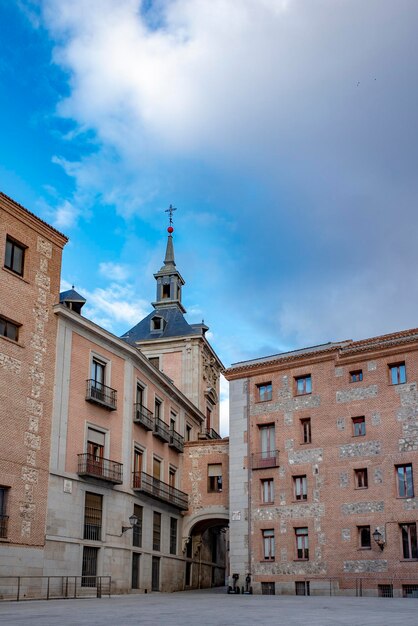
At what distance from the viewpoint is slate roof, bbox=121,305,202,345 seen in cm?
6059

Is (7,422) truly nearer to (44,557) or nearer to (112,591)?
(44,557)

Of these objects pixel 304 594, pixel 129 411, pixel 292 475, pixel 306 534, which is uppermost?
pixel 129 411

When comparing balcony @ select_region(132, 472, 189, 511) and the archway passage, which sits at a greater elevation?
balcony @ select_region(132, 472, 189, 511)

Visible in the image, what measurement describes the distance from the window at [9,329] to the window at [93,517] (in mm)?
8034

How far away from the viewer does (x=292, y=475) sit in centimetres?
3716

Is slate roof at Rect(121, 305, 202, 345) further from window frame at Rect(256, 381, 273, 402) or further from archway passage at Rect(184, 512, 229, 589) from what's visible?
window frame at Rect(256, 381, 273, 402)

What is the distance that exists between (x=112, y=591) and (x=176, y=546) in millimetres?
10088

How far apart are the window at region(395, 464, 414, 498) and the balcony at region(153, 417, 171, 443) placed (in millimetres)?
13327

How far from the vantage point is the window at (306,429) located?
37406 mm

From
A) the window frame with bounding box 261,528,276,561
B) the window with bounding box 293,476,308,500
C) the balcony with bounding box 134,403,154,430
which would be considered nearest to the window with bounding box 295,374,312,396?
the window with bounding box 293,476,308,500

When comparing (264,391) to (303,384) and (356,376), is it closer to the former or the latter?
(303,384)

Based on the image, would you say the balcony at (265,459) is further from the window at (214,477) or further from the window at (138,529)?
the window at (138,529)

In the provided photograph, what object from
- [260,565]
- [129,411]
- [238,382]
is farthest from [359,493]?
[129,411]

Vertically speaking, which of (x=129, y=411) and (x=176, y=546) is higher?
(x=129, y=411)
